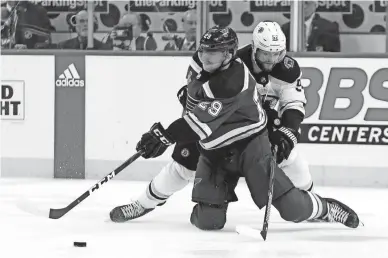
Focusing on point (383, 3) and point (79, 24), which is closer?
point (383, 3)

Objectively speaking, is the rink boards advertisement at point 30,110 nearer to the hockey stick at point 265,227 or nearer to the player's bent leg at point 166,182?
the player's bent leg at point 166,182

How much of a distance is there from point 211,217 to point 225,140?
333 millimetres

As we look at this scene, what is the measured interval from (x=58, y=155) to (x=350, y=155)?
1.87 meters

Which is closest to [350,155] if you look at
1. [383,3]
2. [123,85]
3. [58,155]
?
[383,3]

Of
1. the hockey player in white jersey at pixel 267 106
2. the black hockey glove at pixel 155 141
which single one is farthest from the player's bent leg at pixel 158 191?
the black hockey glove at pixel 155 141

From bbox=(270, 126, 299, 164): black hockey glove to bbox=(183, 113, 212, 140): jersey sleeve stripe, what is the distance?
36 centimetres

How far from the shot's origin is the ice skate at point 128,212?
382 centimetres

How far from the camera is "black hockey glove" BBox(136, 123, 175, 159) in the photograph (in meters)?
3.42

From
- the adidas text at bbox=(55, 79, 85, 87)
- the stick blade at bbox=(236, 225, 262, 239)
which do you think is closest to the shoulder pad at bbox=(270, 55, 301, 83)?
the stick blade at bbox=(236, 225, 262, 239)

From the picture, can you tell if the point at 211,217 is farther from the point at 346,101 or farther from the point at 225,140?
the point at 346,101

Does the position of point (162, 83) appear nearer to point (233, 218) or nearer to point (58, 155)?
point (58, 155)

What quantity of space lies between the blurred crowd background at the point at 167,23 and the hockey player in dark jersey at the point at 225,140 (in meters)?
1.87

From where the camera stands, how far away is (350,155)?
5.42 m

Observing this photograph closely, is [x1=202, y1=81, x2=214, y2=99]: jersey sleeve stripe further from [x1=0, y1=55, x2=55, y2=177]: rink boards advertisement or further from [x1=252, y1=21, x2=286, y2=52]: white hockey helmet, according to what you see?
[x1=0, y1=55, x2=55, y2=177]: rink boards advertisement
